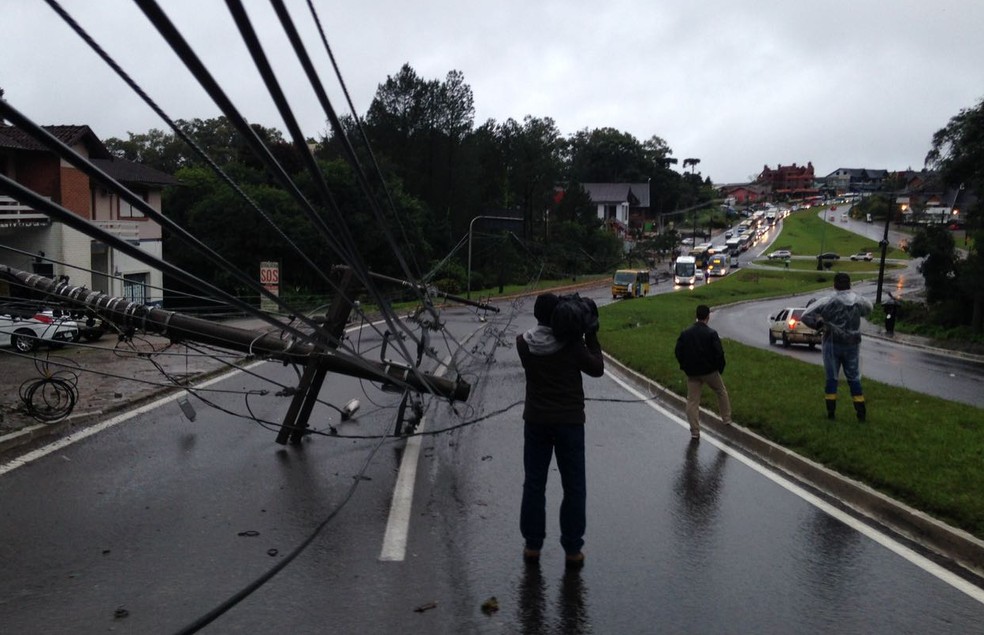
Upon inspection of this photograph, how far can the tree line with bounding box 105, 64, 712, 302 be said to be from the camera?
145 ft

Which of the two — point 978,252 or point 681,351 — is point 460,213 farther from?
point 681,351

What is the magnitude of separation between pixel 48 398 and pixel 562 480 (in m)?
8.87

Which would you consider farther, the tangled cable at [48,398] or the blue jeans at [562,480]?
the tangled cable at [48,398]

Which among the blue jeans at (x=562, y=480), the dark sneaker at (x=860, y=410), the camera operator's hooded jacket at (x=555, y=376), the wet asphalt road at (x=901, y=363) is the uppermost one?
the camera operator's hooded jacket at (x=555, y=376)

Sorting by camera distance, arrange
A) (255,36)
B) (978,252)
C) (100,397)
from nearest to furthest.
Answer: (255,36) → (100,397) → (978,252)

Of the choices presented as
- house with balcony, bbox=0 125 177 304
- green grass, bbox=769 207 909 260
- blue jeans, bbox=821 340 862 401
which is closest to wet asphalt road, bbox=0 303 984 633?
blue jeans, bbox=821 340 862 401

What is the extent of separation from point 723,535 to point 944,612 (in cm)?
185

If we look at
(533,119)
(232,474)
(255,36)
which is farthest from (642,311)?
(533,119)

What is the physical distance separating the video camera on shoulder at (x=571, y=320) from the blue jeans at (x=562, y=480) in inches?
25.2

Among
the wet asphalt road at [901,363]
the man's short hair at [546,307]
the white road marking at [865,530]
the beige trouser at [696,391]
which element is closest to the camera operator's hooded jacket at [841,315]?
the beige trouser at [696,391]

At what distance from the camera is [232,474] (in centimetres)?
857

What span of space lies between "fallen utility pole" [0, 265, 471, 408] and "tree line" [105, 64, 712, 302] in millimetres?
25047

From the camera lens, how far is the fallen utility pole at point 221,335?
691cm

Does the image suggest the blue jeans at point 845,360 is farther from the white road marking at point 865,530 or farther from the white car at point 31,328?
the white car at point 31,328
